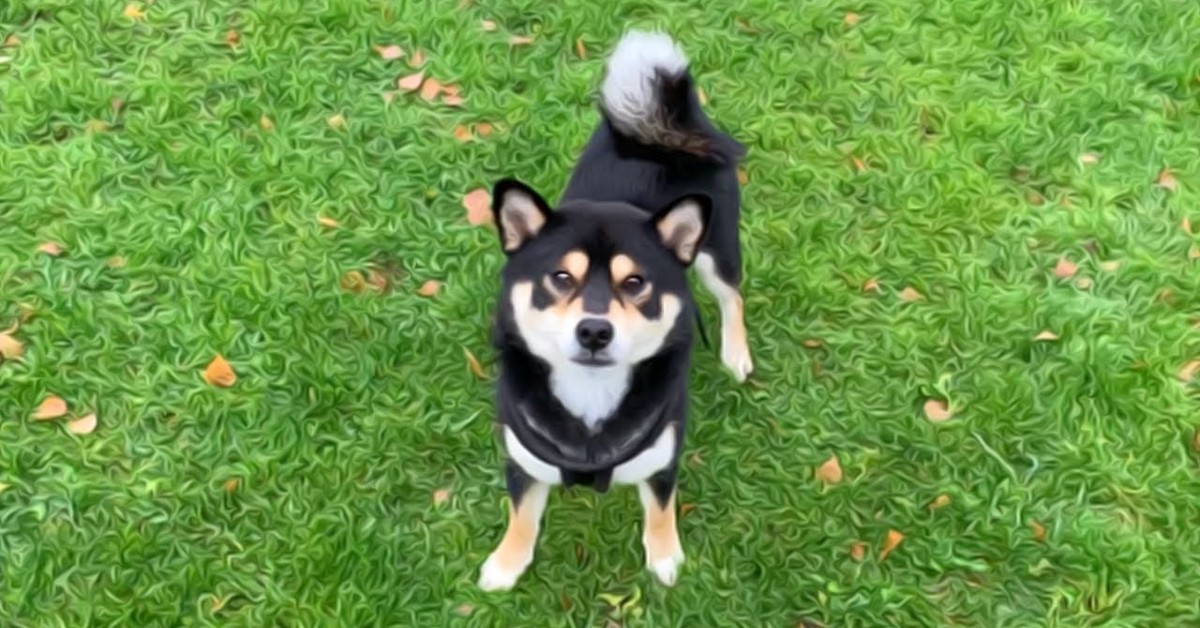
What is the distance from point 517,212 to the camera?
2434mm

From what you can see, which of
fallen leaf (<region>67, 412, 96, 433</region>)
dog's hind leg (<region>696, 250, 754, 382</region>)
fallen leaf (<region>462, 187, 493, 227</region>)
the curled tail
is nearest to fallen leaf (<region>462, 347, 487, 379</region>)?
fallen leaf (<region>462, 187, 493, 227</region>)

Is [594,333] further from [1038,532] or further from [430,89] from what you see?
[430,89]

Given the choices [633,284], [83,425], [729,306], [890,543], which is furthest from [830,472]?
[83,425]

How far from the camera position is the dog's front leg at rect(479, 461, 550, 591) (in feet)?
9.61

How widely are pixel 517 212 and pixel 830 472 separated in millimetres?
1498

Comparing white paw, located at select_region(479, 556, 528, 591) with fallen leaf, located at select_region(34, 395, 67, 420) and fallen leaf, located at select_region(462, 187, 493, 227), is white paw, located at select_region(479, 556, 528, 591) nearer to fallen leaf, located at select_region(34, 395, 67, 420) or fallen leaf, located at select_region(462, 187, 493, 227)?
fallen leaf, located at select_region(462, 187, 493, 227)

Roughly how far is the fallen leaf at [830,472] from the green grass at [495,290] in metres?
0.04

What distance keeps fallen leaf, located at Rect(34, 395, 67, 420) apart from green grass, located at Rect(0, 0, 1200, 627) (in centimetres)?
4

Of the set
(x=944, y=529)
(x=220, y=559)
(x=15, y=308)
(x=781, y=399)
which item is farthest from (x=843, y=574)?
(x=15, y=308)

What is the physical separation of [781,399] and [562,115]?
149 centimetres

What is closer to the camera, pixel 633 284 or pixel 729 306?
pixel 633 284

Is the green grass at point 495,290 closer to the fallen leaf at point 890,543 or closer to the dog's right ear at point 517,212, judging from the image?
the fallen leaf at point 890,543

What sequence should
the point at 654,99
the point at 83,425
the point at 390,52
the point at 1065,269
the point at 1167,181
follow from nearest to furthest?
the point at 654,99
the point at 83,425
the point at 1065,269
the point at 1167,181
the point at 390,52

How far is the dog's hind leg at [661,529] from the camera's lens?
2852 mm
